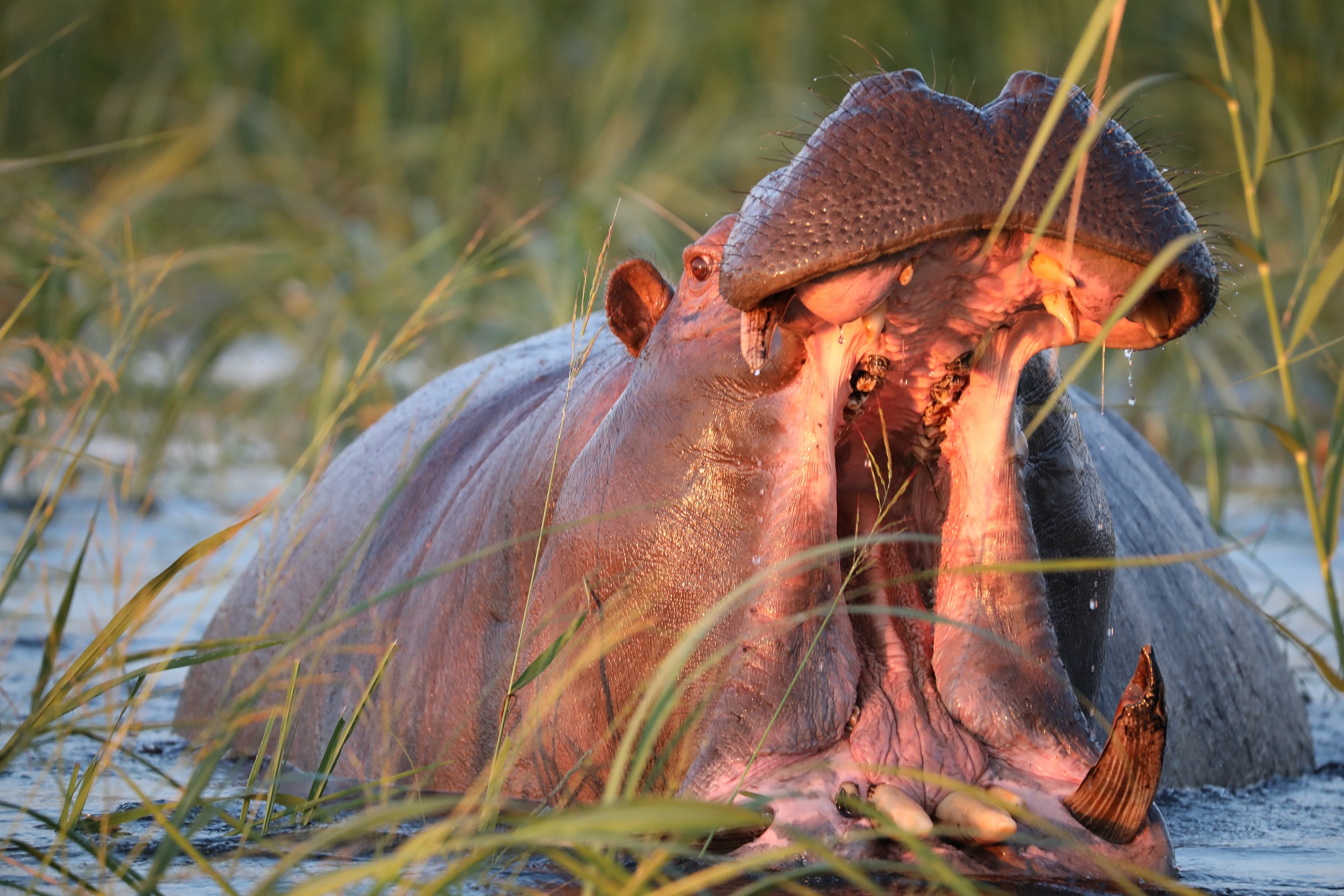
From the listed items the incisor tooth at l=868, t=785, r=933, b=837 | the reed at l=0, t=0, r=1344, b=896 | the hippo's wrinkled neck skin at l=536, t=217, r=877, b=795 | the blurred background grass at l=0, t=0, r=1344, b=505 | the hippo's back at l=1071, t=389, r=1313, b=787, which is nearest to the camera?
the reed at l=0, t=0, r=1344, b=896

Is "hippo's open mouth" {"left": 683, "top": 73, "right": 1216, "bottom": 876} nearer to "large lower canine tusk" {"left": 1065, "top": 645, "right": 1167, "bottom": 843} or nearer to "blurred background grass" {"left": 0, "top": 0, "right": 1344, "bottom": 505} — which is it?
"large lower canine tusk" {"left": 1065, "top": 645, "right": 1167, "bottom": 843}

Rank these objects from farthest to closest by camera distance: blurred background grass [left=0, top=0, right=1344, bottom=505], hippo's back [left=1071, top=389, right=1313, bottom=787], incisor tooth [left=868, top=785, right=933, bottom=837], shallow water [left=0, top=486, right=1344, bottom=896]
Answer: blurred background grass [left=0, top=0, right=1344, bottom=505] < hippo's back [left=1071, top=389, right=1313, bottom=787] < shallow water [left=0, top=486, right=1344, bottom=896] < incisor tooth [left=868, top=785, right=933, bottom=837]

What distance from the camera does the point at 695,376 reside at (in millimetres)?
2391

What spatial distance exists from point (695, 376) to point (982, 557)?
435mm

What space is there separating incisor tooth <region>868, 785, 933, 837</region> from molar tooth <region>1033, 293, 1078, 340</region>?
0.60 m

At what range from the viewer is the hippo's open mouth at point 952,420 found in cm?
206

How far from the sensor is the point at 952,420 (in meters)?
2.34

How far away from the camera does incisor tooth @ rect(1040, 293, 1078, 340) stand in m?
2.20

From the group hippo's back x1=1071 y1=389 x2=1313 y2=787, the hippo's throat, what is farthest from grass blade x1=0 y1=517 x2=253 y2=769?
hippo's back x1=1071 y1=389 x2=1313 y2=787

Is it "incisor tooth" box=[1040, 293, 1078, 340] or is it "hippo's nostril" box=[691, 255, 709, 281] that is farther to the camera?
"hippo's nostril" box=[691, 255, 709, 281]

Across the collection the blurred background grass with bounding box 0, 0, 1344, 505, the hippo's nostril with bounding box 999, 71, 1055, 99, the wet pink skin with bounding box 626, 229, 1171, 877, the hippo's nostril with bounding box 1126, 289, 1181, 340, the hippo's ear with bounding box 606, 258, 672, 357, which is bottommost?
the wet pink skin with bounding box 626, 229, 1171, 877

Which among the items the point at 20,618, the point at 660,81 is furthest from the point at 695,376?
the point at 660,81

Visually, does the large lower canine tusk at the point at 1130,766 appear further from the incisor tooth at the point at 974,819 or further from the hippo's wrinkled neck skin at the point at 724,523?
the hippo's wrinkled neck skin at the point at 724,523

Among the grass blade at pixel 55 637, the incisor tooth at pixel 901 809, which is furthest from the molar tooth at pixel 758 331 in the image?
the grass blade at pixel 55 637
